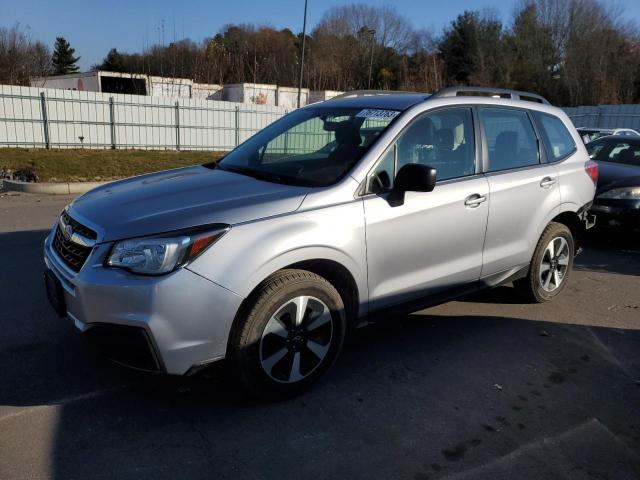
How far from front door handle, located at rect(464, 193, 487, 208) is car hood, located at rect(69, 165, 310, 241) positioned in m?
1.29

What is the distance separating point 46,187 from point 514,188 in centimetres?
1054

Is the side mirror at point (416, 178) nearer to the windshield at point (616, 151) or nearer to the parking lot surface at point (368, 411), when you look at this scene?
the parking lot surface at point (368, 411)

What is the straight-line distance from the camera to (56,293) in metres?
3.19

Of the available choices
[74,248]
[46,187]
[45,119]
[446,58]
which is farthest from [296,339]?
[446,58]

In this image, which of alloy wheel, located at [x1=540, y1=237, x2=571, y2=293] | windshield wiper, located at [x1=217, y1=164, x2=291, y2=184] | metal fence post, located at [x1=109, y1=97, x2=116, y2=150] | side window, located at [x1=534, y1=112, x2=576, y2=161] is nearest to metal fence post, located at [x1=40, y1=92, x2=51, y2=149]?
metal fence post, located at [x1=109, y1=97, x2=116, y2=150]

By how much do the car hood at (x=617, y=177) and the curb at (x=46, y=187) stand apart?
960 cm

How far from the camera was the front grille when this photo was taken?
304 cm

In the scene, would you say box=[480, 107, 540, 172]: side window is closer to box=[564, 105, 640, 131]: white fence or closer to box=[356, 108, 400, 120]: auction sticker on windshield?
box=[356, 108, 400, 120]: auction sticker on windshield

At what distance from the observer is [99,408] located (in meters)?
3.13

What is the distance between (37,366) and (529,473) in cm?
298

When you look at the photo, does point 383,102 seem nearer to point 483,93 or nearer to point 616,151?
point 483,93

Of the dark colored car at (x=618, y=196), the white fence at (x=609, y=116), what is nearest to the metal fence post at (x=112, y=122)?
the dark colored car at (x=618, y=196)

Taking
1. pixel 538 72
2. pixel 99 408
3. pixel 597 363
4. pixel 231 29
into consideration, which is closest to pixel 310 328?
pixel 99 408

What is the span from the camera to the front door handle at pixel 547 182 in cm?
462
